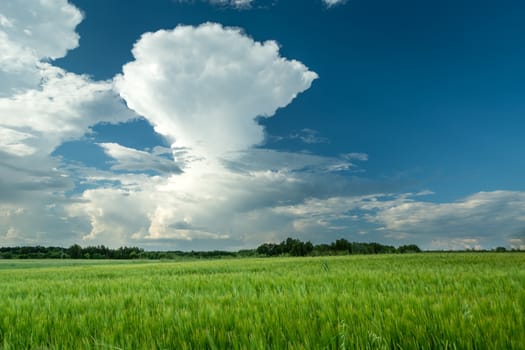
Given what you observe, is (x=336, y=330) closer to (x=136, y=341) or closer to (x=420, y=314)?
(x=420, y=314)

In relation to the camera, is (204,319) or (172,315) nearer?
(204,319)

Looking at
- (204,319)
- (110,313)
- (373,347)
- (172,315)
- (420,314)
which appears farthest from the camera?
(110,313)

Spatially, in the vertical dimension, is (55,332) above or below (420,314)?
below

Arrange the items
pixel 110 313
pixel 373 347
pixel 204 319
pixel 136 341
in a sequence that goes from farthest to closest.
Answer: pixel 110 313 < pixel 204 319 < pixel 136 341 < pixel 373 347

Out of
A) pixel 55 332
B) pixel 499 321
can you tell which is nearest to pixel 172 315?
pixel 55 332

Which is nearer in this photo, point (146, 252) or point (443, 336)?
→ point (443, 336)

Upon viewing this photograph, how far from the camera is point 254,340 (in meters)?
2.54

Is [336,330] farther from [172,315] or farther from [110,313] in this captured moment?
[110,313]

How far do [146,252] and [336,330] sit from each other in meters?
127

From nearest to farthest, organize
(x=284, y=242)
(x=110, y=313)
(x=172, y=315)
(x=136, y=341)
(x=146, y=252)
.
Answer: (x=136, y=341), (x=172, y=315), (x=110, y=313), (x=284, y=242), (x=146, y=252)

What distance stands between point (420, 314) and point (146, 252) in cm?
12693

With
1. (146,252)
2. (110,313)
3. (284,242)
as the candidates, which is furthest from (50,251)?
(110,313)

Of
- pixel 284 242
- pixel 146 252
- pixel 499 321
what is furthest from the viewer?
pixel 146 252

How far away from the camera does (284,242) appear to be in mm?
112188
